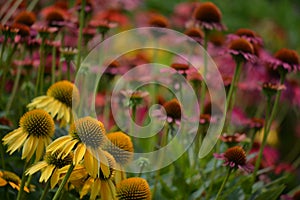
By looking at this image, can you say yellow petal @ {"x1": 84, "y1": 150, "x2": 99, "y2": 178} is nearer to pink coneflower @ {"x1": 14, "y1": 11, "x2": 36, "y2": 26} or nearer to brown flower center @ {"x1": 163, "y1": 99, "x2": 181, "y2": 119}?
brown flower center @ {"x1": 163, "y1": 99, "x2": 181, "y2": 119}

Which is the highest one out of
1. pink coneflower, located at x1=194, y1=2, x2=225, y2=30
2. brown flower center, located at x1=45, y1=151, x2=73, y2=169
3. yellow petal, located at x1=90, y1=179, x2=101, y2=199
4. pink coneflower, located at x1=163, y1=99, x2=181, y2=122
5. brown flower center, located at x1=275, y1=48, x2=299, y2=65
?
pink coneflower, located at x1=194, y1=2, x2=225, y2=30

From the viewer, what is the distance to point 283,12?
3.92m

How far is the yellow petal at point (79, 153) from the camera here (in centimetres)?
84

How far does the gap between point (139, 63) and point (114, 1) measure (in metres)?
0.32

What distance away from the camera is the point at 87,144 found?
88 cm

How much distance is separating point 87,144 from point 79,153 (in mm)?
30

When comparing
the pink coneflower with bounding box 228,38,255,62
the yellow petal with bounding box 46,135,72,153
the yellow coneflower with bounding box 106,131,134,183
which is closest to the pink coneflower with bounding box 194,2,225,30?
the pink coneflower with bounding box 228,38,255,62

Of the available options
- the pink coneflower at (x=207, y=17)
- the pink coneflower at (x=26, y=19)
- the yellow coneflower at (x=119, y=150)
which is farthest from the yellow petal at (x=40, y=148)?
the pink coneflower at (x=207, y=17)

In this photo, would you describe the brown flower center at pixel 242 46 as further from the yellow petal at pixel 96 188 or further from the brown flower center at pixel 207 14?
the yellow petal at pixel 96 188

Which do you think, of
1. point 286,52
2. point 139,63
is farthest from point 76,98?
point 139,63

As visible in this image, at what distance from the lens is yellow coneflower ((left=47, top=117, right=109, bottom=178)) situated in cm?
87

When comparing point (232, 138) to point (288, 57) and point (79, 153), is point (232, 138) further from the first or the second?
point (79, 153)

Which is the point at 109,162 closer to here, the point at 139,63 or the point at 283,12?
the point at 139,63

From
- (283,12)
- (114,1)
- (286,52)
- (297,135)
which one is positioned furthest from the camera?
(283,12)
